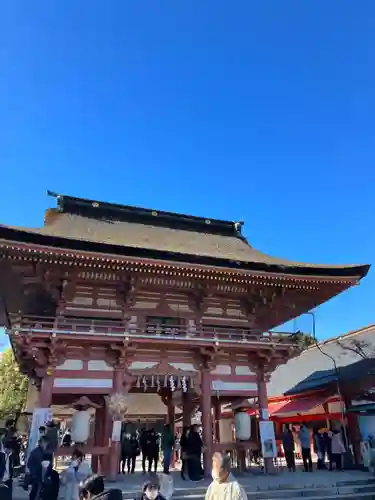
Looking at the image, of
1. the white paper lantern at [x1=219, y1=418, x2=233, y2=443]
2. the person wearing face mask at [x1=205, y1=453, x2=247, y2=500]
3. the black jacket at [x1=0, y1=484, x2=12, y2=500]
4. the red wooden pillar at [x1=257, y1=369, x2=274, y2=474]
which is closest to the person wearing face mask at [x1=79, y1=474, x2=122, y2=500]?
the person wearing face mask at [x1=205, y1=453, x2=247, y2=500]

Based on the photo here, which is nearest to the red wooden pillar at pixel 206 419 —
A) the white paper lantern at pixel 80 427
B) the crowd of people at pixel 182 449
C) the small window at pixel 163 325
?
the crowd of people at pixel 182 449

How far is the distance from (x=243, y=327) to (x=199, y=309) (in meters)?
1.93

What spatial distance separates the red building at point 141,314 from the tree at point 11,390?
1862 centimetres

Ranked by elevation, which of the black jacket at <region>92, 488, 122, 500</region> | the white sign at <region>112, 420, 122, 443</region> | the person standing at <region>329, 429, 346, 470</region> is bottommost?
the black jacket at <region>92, 488, 122, 500</region>

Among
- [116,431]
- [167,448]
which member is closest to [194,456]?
[167,448]

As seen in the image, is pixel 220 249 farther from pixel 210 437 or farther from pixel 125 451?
pixel 125 451

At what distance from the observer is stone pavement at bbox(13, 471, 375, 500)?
10523mm

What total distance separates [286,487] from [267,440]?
2.73m

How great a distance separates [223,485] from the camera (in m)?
4.17

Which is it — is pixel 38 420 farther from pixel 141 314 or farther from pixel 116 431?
pixel 141 314

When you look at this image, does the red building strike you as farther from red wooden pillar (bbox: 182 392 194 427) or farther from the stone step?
the stone step

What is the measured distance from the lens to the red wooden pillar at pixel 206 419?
513 inches

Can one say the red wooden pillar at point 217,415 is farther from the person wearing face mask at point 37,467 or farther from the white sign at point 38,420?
the person wearing face mask at point 37,467

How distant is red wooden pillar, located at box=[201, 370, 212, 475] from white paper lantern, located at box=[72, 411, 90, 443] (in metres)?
3.70
